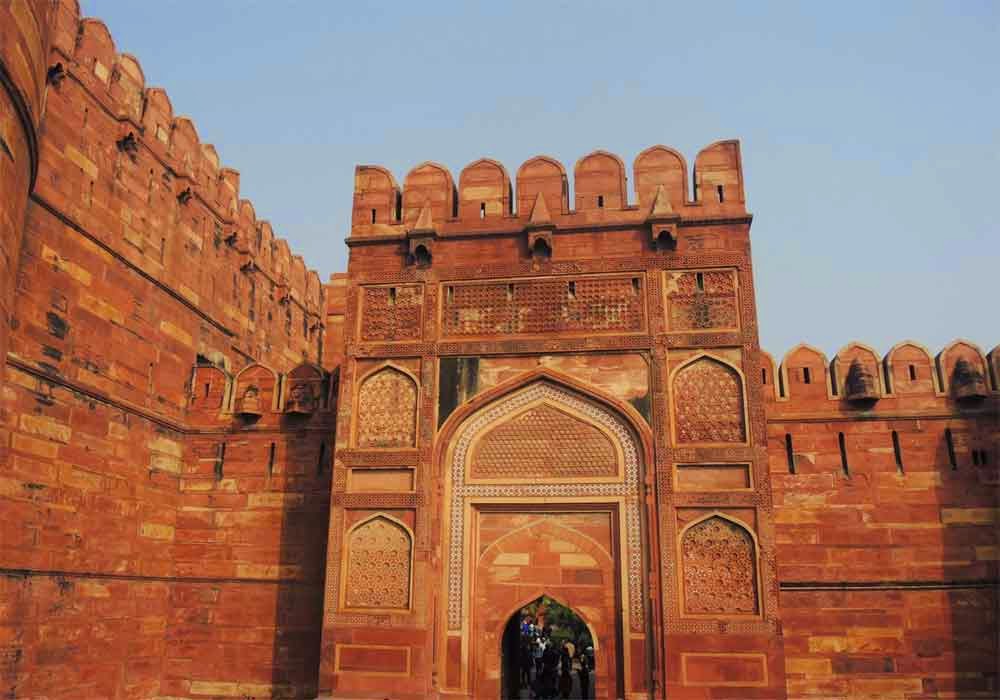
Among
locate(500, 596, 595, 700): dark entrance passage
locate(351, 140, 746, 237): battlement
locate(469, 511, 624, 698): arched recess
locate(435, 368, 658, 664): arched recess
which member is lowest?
locate(500, 596, 595, 700): dark entrance passage

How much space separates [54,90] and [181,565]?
5.76 metres

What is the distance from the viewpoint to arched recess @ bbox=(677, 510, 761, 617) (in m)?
9.08

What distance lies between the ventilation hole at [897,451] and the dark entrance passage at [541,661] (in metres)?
4.08

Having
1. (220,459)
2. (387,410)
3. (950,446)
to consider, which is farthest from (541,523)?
(950,446)

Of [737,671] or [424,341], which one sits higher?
[424,341]

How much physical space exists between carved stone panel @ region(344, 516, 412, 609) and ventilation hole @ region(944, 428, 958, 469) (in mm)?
6270

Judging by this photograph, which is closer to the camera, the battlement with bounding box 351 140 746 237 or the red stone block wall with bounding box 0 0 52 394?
the red stone block wall with bounding box 0 0 52 394

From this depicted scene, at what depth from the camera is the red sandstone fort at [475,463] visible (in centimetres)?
913

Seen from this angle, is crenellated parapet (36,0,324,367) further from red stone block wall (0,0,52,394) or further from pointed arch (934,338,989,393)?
pointed arch (934,338,989,393)

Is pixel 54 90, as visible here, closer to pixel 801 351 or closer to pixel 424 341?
pixel 424 341

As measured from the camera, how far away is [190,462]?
1154 cm

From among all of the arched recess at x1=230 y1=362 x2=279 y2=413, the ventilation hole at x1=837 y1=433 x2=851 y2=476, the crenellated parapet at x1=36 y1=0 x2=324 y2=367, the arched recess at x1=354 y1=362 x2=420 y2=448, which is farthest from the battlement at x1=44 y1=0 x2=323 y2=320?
the ventilation hole at x1=837 y1=433 x2=851 y2=476

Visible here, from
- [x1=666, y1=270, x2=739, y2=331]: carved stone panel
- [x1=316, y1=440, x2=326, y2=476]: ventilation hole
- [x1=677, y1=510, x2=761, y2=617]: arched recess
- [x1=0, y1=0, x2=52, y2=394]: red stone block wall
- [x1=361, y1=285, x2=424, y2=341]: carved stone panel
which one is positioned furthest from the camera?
[x1=316, y1=440, x2=326, y2=476]: ventilation hole

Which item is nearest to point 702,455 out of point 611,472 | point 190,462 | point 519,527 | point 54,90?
point 611,472
